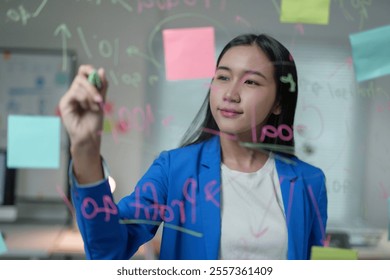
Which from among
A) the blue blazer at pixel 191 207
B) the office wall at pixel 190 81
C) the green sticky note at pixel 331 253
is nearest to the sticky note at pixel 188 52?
the office wall at pixel 190 81

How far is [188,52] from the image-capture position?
1.04m

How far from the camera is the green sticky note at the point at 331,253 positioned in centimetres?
105

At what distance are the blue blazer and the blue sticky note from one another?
19cm

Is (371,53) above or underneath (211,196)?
above

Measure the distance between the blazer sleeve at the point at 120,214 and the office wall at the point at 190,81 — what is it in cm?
5

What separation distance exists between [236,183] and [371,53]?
0.43 meters

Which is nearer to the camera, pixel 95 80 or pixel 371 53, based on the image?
pixel 95 80

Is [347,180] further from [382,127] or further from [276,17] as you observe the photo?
[276,17]

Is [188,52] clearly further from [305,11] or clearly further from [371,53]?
[371,53]

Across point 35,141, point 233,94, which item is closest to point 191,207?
point 233,94

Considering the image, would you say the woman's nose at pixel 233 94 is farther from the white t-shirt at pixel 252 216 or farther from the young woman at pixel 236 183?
the white t-shirt at pixel 252 216

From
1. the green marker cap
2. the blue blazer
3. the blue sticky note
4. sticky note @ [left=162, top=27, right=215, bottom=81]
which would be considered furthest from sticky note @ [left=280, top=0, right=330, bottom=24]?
the blue sticky note

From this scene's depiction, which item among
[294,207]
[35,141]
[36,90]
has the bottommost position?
[294,207]
